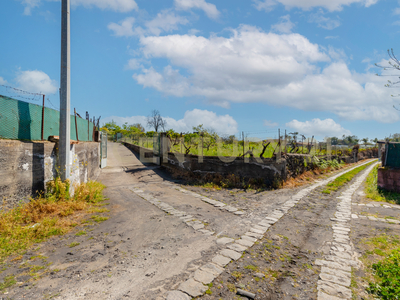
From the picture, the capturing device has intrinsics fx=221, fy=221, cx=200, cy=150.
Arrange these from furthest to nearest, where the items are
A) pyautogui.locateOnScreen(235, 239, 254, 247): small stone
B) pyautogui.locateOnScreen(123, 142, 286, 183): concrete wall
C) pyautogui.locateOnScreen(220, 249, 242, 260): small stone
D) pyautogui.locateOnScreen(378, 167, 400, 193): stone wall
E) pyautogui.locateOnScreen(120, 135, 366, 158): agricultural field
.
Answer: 1. pyautogui.locateOnScreen(120, 135, 366, 158): agricultural field
2. pyautogui.locateOnScreen(123, 142, 286, 183): concrete wall
3. pyautogui.locateOnScreen(378, 167, 400, 193): stone wall
4. pyautogui.locateOnScreen(235, 239, 254, 247): small stone
5. pyautogui.locateOnScreen(220, 249, 242, 260): small stone

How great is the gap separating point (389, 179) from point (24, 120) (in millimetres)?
11827

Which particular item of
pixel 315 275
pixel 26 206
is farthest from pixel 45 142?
pixel 315 275

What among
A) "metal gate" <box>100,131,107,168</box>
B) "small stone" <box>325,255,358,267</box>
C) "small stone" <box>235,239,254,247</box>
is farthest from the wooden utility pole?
"metal gate" <box>100,131,107,168</box>

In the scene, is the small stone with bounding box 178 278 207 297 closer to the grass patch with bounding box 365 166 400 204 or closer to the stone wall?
the grass patch with bounding box 365 166 400 204

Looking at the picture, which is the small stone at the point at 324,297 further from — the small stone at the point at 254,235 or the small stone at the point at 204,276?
the small stone at the point at 254,235

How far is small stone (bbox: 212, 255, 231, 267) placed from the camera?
3360mm

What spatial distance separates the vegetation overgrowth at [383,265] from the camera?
2775mm

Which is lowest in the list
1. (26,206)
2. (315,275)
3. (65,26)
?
(315,275)

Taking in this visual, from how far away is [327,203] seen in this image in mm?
7039

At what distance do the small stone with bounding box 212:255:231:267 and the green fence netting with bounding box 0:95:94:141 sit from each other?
16.6 ft

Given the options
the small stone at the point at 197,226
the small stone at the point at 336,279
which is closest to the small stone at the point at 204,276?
the small stone at the point at 336,279

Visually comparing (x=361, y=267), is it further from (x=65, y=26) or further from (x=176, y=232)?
(x=65, y=26)

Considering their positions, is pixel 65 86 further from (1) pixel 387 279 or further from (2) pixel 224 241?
(1) pixel 387 279

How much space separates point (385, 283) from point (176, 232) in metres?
3.37
